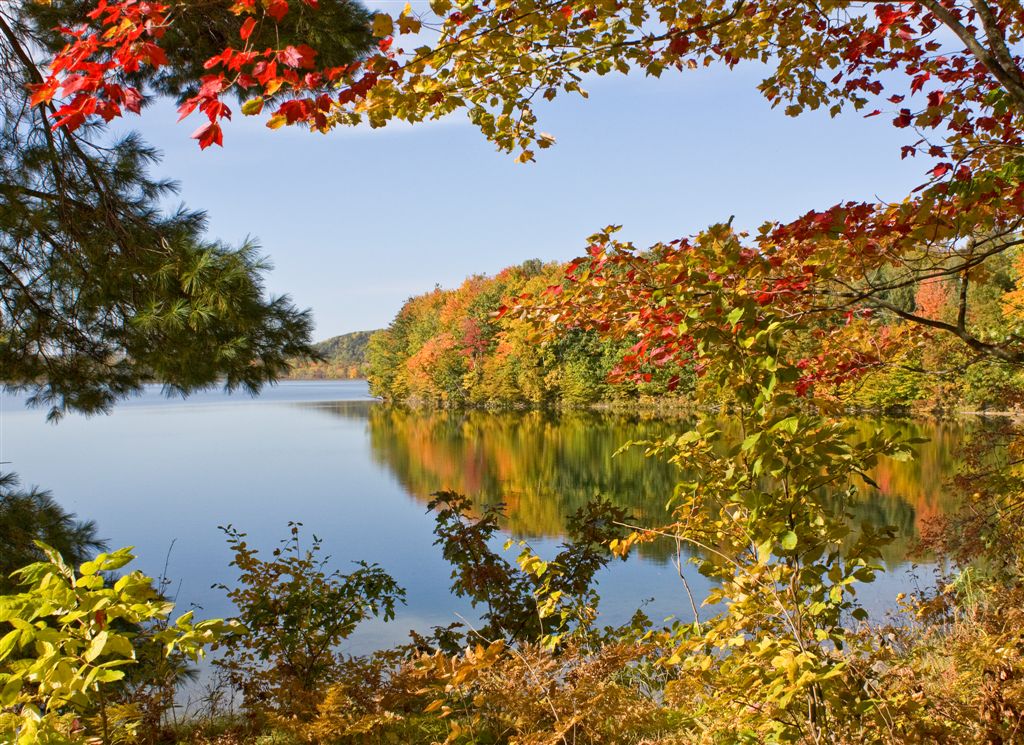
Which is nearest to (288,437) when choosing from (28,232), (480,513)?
(480,513)

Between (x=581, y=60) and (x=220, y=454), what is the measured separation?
20.8m

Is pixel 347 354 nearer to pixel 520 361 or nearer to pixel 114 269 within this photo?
pixel 520 361

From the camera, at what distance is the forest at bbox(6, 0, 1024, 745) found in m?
1.90

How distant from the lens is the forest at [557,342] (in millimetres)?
1897

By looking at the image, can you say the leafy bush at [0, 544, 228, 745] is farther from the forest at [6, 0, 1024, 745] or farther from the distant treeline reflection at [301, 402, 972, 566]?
the distant treeline reflection at [301, 402, 972, 566]

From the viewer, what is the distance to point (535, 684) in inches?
89.1

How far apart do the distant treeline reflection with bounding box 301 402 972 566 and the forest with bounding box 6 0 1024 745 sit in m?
0.45

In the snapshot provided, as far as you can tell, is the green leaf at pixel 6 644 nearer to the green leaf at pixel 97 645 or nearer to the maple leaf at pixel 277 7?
the green leaf at pixel 97 645

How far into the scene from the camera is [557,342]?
3.52 metres

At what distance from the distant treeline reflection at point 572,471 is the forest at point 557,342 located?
1.48 ft

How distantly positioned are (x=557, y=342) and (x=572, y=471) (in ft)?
44.6

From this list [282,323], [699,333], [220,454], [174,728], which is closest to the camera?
[699,333]

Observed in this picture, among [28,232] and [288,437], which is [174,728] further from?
[288,437]

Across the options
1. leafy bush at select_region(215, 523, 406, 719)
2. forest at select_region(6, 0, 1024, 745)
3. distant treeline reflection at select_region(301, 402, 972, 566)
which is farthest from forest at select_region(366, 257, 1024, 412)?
leafy bush at select_region(215, 523, 406, 719)
